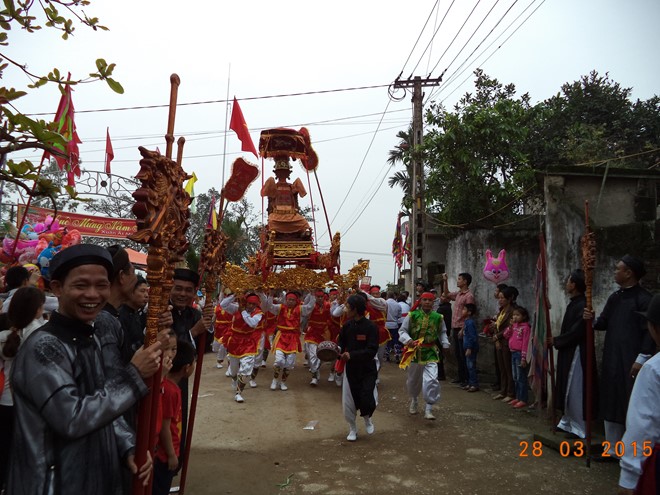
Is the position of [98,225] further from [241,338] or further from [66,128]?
[66,128]

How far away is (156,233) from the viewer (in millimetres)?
2385

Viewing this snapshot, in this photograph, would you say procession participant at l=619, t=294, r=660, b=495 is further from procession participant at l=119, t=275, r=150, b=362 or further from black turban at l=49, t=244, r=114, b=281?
procession participant at l=119, t=275, r=150, b=362

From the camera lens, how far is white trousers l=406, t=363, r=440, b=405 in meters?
7.34

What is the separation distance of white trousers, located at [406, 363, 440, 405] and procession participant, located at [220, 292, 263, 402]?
3059mm

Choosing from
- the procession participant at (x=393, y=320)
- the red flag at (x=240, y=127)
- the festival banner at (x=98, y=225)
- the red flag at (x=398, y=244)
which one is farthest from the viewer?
the red flag at (x=398, y=244)

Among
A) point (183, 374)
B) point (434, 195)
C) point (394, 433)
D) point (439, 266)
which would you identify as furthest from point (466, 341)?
point (439, 266)

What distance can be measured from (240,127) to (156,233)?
5576mm

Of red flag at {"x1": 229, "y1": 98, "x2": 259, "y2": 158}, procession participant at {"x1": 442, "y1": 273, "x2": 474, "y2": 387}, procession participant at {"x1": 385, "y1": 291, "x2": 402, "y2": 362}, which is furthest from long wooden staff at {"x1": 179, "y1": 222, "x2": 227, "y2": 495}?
procession participant at {"x1": 385, "y1": 291, "x2": 402, "y2": 362}

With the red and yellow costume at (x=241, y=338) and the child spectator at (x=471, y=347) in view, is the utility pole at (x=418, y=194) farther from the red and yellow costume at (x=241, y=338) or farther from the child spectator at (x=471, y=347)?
the red and yellow costume at (x=241, y=338)

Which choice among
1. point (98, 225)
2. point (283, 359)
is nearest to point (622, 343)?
point (283, 359)

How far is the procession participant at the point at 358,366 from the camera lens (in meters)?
6.45

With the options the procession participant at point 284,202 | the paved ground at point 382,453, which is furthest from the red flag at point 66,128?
the procession participant at point 284,202

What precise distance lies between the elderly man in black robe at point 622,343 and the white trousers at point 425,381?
2.54 m

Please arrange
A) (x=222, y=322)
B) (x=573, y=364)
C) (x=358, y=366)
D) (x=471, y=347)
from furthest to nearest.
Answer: (x=222, y=322) < (x=471, y=347) < (x=358, y=366) < (x=573, y=364)
